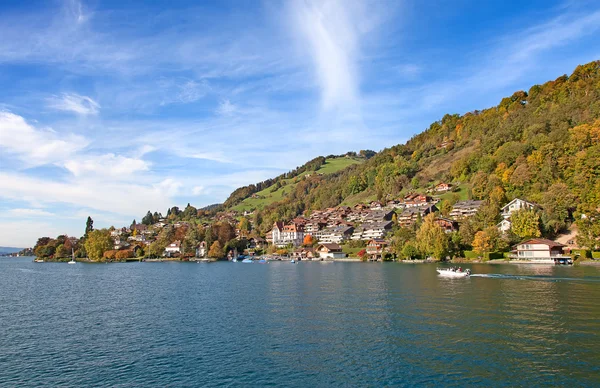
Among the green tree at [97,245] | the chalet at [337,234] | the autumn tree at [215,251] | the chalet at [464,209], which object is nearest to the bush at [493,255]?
the chalet at [464,209]

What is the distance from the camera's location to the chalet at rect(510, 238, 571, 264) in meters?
84.4

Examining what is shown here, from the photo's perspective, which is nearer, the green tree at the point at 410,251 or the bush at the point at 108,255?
the green tree at the point at 410,251

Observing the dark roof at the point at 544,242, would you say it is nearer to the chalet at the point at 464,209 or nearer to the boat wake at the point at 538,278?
the chalet at the point at 464,209

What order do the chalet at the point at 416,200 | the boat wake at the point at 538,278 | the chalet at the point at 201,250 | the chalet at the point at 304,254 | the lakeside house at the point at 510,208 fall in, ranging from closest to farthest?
the boat wake at the point at 538,278 → the lakeside house at the point at 510,208 → the chalet at the point at 304,254 → the chalet at the point at 416,200 → the chalet at the point at 201,250

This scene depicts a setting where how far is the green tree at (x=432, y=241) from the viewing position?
97000 millimetres

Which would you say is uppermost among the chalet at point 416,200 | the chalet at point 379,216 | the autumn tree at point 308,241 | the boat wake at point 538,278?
the chalet at point 416,200

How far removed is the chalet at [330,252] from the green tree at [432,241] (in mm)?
34704

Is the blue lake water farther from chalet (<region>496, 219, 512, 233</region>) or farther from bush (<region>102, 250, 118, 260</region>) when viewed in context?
bush (<region>102, 250, 118, 260</region>)

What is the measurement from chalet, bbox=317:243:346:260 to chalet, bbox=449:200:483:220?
36969 millimetres

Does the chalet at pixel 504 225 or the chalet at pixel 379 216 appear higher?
the chalet at pixel 379 216

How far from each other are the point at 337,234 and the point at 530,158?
2635 inches

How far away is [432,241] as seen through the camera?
99062mm

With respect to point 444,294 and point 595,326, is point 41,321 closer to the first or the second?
point 444,294

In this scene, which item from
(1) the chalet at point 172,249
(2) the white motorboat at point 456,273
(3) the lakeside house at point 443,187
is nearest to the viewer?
(2) the white motorboat at point 456,273
